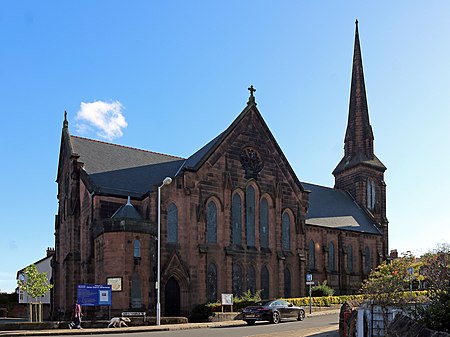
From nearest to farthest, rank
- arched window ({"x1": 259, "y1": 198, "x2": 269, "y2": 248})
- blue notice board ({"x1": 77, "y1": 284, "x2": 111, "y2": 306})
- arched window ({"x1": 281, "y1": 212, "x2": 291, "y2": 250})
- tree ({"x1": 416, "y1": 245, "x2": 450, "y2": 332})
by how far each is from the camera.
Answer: tree ({"x1": 416, "y1": 245, "x2": 450, "y2": 332}) < blue notice board ({"x1": 77, "y1": 284, "x2": 111, "y2": 306}) < arched window ({"x1": 259, "y1": 198, "x2": 269, "y2": 248}) < arched window ({"x1": 281, "y1": 212, "x2": 291, "y2": 250})

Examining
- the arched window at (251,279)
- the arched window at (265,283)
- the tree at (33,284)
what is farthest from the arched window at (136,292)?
the arched window at (265,283)

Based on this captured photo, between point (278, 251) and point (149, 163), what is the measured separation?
13.3m

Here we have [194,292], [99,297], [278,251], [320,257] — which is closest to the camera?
[99,297]

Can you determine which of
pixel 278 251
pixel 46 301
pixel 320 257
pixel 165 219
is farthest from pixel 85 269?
pixel 320 257

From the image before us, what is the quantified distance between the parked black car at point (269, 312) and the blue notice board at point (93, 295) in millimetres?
7949

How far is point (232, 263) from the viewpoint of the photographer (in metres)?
41.9

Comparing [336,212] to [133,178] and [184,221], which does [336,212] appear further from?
[133,178]

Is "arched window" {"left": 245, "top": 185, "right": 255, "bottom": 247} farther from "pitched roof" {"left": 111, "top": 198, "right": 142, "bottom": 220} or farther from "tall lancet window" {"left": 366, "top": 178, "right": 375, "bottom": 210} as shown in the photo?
"tall lancet window" {"left": 366, "top": 178, "right": 375, "bottom": 210}

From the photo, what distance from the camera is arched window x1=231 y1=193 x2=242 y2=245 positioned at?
142ft

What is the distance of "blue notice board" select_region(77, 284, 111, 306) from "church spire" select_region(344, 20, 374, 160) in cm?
4328

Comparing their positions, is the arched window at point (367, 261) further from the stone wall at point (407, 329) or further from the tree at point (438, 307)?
the stone wall at point (407, 329)

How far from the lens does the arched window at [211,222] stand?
41.8 metres

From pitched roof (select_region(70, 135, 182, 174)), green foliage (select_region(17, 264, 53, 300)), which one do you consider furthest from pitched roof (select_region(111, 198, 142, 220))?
green foliage (select_region(17, 264, 53, 300))

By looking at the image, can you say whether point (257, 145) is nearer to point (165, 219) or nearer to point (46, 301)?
point (165, 219)
